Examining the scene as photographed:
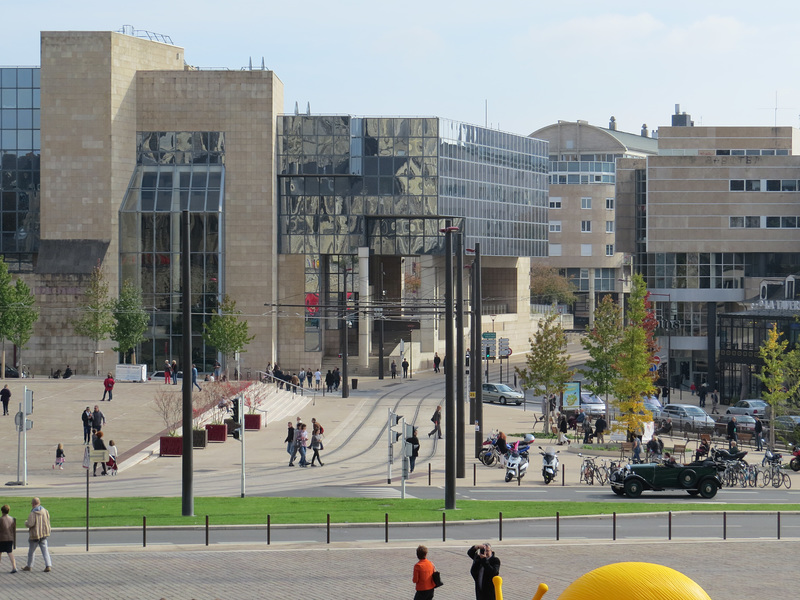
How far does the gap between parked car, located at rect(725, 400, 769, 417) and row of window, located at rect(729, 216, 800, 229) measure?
30.6m

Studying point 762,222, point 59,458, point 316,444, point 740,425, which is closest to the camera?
point 59,458

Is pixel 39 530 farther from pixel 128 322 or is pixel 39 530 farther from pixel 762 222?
pixel 762 222

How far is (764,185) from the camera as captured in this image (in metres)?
93.4

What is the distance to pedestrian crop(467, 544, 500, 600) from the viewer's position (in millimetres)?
15680

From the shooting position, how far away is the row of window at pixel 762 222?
9338cm

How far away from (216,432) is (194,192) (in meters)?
34.8

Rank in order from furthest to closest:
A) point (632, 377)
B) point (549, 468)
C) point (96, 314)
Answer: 1. point (96, 314)
2. point (632, 377)
3. point (549, 468)

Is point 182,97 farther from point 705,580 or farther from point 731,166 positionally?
point 705,580

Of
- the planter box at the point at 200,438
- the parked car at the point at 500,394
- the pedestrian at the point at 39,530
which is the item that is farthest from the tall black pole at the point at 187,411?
the parked car at the point at 500,394

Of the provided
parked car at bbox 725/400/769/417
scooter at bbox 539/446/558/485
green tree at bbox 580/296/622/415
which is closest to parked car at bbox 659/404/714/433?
parked car at bbox 725/400/769/417

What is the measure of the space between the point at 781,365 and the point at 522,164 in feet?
162

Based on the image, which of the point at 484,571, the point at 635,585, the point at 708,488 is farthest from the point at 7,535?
the point at 708,488

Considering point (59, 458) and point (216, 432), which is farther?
point (216, 432)

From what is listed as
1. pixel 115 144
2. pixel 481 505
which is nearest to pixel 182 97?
pixel 115 144
